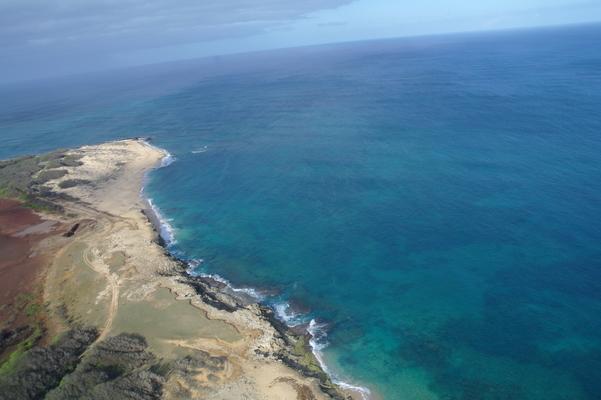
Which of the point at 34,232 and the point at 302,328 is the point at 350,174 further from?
the point at 34,232

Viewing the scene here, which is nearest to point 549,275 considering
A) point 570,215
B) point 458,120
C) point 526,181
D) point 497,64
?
point 570,215

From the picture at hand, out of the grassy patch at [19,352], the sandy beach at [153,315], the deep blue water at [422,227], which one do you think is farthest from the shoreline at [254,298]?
the grassy patch at [19,352]

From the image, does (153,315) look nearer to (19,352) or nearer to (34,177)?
(19,352)

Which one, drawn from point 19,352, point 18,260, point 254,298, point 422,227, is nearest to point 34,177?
point 18,260

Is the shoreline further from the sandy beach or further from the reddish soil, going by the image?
the reddish soil

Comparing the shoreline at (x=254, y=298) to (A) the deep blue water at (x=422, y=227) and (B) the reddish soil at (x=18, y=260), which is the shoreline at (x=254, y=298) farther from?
(B) the reddish soil at (x=18, y=260)

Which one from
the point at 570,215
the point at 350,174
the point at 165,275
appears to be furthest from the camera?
the point at 350,174
